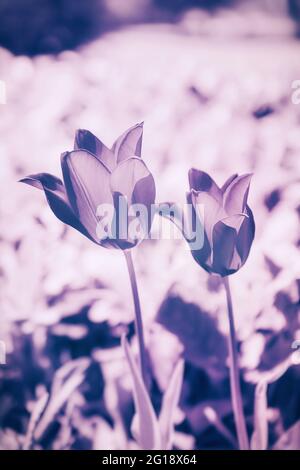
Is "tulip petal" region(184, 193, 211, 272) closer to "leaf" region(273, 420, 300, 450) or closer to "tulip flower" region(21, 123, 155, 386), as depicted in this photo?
"tulip flower" region(21, 123, 155, 386)

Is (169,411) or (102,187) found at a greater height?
(102,187)

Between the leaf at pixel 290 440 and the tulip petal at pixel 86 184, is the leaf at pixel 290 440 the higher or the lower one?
the lower one

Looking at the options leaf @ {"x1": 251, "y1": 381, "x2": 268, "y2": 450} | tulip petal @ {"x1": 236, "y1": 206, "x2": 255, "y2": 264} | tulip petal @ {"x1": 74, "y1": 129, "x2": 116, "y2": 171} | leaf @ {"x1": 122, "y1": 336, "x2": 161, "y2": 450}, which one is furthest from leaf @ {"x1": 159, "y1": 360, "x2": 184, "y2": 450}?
tulip petal @ {"x1": 74, "y1": 129, "x2": 116, "y2": 171}

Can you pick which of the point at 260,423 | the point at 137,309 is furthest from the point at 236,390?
the point at 137,309

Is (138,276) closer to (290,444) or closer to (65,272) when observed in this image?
(65,272)

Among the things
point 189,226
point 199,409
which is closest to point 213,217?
point 189,226

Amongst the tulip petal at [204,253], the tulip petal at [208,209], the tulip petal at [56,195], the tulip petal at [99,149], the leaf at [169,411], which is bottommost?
the leaf at [169,411]

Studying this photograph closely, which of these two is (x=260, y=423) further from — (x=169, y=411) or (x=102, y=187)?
(x=102, y=187)

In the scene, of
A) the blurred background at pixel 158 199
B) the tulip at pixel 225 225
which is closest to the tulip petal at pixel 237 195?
the tulip at pixel 225 225

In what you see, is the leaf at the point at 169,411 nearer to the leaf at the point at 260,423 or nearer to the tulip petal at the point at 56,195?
the leaf at the point at 260,423
